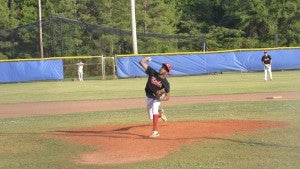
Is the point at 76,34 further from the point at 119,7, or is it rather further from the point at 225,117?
the point at 225,117

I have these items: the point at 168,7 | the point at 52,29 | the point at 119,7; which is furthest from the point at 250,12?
the point at 52,29

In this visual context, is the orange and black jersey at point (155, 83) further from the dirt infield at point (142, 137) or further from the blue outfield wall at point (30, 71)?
the blue outfield wall at point (30, 71)

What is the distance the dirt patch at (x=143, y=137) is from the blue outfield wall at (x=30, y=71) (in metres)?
29.8

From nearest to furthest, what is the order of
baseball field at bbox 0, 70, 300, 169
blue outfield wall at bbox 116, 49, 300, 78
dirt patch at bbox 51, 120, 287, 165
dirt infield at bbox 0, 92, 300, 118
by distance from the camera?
baseball field at bbox 0, 70, 300, 169 → dirt patch at bbox 51, 120, 287, 165 → dirt infield at bbox 0, 92, 300, 118 → blue outfield wall at bbox 116, 49, 300, 78

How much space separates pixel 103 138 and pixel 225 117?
14.1 ft

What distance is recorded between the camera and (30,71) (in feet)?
141

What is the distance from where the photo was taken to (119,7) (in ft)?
222

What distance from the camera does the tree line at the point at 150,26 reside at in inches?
2229

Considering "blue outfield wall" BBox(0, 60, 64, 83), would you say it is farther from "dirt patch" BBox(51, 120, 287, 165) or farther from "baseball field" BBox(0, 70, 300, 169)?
"dirt patch" BBox(51, 120, 287, 165)

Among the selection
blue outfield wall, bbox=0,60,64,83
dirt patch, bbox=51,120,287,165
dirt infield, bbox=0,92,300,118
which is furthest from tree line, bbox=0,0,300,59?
dirt patch, bbox=51,120,287,165

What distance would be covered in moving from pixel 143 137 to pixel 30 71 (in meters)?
32.6

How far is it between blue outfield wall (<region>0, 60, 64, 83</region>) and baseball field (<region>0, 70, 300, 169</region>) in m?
21.8

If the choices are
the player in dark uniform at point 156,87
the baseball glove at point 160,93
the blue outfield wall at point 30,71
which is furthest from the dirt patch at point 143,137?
the blue outfield wall at point 30,71

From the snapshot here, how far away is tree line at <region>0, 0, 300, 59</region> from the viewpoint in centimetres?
5662
